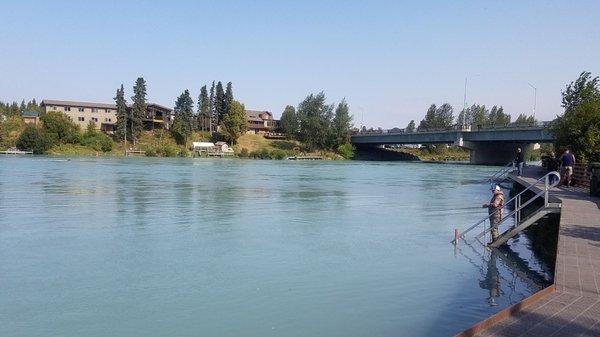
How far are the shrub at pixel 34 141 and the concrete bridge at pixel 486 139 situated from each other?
68735 mm

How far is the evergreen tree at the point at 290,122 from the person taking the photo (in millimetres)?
137000

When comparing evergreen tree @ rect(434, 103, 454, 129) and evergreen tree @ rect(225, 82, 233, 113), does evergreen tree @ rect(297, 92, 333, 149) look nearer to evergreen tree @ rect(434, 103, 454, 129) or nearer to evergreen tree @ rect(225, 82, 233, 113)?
evergreen tree @ rect(225, 82, 233, 113)

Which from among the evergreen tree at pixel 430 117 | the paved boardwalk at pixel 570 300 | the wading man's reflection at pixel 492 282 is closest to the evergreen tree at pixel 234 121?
the evergreen tree at pixel 430 117

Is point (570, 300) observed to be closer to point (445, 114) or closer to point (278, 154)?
point (278, 154)

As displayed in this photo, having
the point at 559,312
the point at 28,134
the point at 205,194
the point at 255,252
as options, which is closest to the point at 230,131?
the point at 28,134

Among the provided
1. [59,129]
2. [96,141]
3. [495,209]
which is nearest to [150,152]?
[96,141]

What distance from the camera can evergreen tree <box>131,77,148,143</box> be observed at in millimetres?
120688

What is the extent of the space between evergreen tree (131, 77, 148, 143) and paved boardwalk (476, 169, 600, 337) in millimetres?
115219

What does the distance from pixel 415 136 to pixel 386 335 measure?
94.8 metres

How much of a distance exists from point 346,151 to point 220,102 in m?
36.9

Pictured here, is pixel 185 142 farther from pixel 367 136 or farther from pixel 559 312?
pixel 559 312

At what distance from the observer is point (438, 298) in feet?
38.0

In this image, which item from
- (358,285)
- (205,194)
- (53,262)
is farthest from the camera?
(205,194)

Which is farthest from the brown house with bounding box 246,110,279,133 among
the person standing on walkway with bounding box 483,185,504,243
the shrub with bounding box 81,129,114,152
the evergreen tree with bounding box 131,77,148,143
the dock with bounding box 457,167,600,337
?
the dock with bounding box 457,167,600,337
